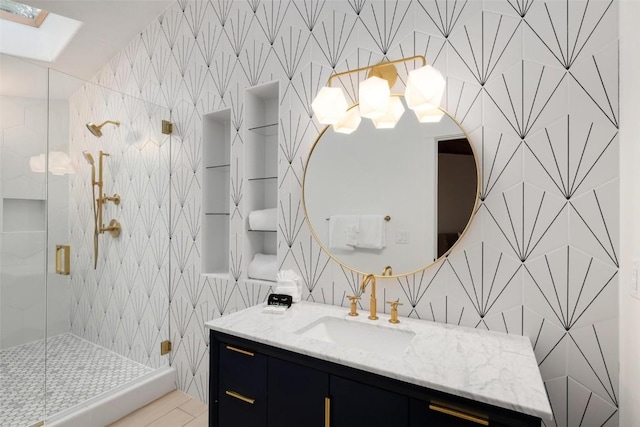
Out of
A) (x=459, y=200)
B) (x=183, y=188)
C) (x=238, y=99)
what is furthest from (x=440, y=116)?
(x=183, y=188)

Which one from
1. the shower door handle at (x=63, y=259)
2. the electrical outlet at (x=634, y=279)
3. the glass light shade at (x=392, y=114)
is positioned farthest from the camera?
the shower door handle at (x=63, y=259)

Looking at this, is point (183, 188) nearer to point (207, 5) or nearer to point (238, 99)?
point (238, 99)

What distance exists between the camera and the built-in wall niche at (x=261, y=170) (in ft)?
6.59

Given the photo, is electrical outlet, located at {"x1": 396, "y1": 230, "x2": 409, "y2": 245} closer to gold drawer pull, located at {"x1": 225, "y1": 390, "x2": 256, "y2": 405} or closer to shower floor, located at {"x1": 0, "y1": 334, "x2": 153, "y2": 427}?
gold drawer pull, located at {"x1": 225, "y1": 390, "x2": 256, "y2": 405}

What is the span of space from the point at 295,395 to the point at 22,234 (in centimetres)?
205

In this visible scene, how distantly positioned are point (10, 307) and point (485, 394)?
2.64 meters

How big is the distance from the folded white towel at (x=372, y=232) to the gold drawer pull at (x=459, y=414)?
75 cm

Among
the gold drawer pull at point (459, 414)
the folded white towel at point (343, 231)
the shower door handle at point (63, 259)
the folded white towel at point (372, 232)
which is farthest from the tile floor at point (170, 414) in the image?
the gold drawer pull at point (459, 414)

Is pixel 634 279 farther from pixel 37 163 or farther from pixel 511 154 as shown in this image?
pixel 37 163

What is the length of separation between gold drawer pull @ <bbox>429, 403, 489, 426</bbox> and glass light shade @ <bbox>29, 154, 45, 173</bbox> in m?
2.53

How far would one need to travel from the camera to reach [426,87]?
4.32 ft

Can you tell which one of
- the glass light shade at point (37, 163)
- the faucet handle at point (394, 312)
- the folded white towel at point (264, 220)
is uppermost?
the glass light shade at point (37, 163)

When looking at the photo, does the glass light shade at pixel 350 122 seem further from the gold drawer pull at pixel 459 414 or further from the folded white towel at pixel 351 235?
the gold drawer pull at pixel 459 414

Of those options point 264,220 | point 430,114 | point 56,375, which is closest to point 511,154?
point 430,114
